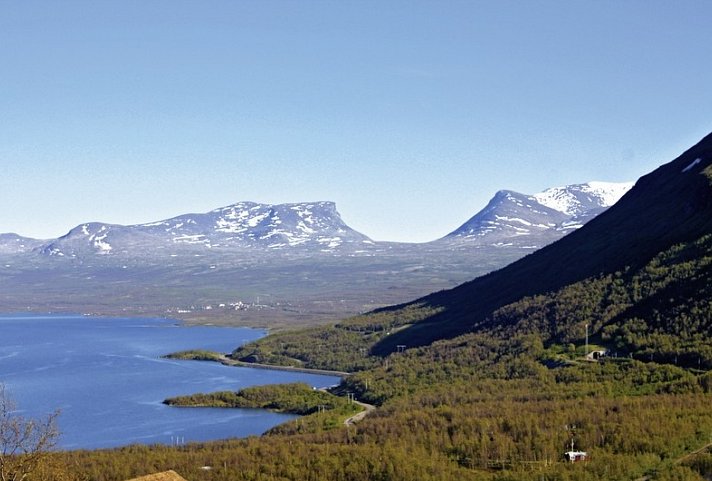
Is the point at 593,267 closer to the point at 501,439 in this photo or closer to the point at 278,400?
the point at 278,400

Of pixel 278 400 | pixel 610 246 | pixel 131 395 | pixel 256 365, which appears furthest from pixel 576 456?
pixel 256 365

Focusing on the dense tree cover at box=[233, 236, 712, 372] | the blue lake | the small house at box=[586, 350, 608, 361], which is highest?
the dense tree cover at box=[233, 236, 712, 372]

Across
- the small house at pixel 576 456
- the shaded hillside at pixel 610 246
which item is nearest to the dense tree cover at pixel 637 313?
the shaded hillside at pixel 610 246

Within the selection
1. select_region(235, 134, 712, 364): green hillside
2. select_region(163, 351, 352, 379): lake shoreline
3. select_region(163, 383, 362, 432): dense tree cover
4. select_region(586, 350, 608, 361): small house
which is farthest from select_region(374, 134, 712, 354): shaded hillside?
select_region(163, 383, 362, 432): dense tree cover

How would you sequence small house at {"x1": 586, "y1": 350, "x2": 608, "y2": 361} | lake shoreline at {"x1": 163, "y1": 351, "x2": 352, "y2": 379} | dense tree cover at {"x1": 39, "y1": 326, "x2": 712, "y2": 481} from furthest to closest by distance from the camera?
lake shoreline at {"x1": 163, "y1": 351, "x2": 352, "y2": 379}, small house at {"x1": 586, "y1": 350, "x2": 608, "y2": 361}, dense tree cover at {"x1": 39, "y1": 326, "x2": 712, "y2": 481}

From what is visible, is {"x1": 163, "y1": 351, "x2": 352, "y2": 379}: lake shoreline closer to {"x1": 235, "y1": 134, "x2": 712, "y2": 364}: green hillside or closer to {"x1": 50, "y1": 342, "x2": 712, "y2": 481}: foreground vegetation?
{"x1": 235, "y1": 134, "x2": 712, "y2": 364}: green hillside

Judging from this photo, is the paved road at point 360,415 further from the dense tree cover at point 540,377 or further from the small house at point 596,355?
the small house at point 596,355

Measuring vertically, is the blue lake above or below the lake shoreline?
below

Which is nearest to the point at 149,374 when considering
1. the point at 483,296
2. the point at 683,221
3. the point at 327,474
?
the point at 483,296

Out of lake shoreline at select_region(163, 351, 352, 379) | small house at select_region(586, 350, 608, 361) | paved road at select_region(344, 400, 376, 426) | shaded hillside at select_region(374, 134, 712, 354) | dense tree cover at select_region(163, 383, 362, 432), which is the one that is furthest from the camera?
lake shoreline at select_region(163, 351, 352, 379)
